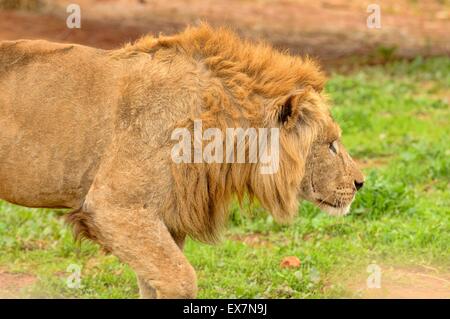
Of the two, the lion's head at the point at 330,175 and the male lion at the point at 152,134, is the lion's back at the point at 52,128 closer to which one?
the male lion at the point at 152,134

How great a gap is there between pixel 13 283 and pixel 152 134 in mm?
1927

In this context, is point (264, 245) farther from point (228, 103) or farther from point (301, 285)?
point (228, 103)

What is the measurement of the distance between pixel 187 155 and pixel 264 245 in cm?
224

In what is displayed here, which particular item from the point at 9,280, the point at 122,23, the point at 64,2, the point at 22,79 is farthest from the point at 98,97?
the point at 64,2

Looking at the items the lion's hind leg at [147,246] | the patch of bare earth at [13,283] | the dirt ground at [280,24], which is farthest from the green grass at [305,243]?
the dirt ground at [280,24]

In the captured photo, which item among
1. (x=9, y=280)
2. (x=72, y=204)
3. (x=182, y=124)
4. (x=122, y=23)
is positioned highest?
(x=122, y=23)

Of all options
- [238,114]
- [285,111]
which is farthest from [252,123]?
[285,111]

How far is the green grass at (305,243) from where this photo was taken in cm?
642

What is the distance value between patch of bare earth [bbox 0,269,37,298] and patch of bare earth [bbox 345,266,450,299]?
209cm

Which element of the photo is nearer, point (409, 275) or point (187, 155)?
point (187, 155)

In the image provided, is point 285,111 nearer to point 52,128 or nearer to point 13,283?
point 52,128

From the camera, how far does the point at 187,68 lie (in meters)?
5.37

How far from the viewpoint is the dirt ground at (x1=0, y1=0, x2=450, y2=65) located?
12570 mm

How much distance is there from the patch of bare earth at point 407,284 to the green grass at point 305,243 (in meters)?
0.09
